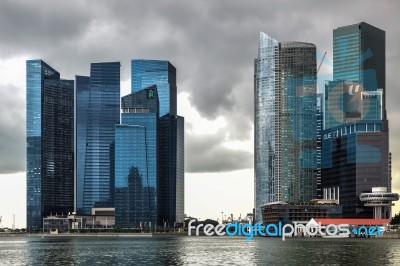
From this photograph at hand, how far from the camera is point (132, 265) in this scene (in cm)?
13750

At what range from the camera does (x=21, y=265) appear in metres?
142

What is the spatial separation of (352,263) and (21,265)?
65701mm

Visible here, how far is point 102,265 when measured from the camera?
137750 millimetres

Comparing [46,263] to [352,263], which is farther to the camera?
[46,263]

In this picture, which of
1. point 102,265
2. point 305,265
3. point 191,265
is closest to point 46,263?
point 102,265

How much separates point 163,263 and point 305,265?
29.5m

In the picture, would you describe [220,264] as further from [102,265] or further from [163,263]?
[102,265]

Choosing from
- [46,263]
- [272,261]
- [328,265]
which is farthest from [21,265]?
[328,265]

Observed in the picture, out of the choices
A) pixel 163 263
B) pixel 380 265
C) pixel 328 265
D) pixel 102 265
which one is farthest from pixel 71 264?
pixel 380 265

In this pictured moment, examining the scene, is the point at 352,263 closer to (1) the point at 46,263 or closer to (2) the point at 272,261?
(2) the point at 272,261

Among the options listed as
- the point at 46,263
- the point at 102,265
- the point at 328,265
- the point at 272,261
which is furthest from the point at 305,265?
the point at 46,263

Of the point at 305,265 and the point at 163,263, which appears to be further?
the point at 163,263

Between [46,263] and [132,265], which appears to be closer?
[132,265]

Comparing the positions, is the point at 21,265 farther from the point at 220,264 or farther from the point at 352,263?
the point at 352,263
